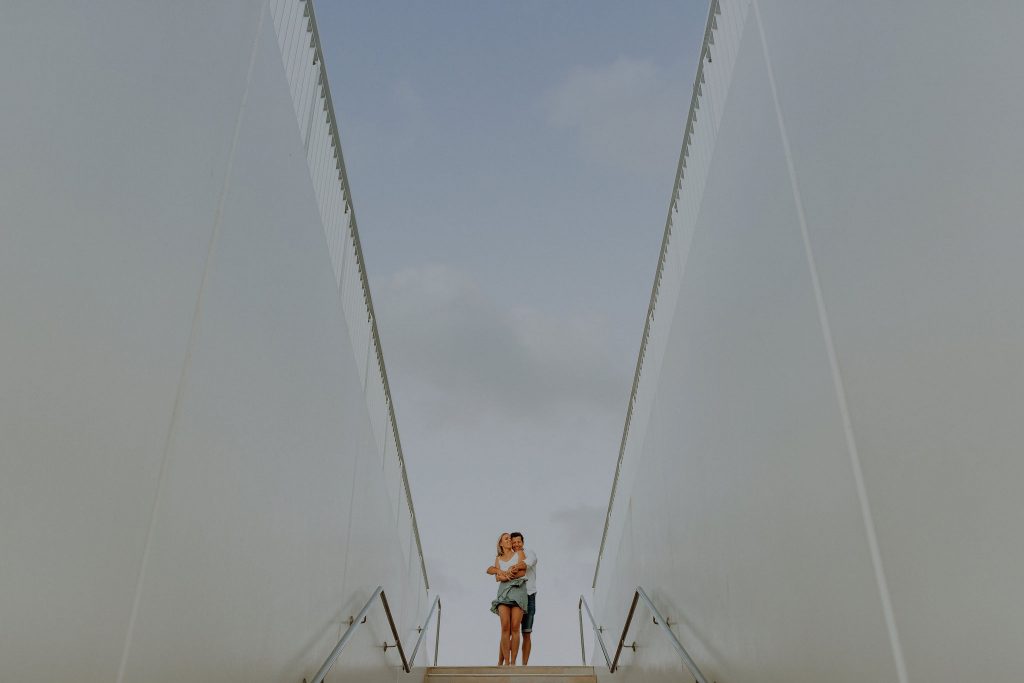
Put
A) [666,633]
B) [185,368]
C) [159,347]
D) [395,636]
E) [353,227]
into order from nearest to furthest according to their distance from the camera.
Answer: [159,347], [185,368], [666,633], [353,227], [395,636]

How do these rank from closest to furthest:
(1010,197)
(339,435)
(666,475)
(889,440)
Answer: (1010,197)
(889,440)
(339,435)
(666,475)

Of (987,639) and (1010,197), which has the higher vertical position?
(1010,197)

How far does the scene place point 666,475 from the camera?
5.30 metres

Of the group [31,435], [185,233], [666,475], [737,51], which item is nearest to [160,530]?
[31,435]

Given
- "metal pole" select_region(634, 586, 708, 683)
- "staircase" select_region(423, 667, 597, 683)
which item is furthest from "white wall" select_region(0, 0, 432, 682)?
"staircase" select_region(423, 667, 597, 683)

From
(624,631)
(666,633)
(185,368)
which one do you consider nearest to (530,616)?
(624,631)

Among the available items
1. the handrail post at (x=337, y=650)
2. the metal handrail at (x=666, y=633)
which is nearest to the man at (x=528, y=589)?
the metal handrail at (x=666, y=633)

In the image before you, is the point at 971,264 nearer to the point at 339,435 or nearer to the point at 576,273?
the point at 339,435

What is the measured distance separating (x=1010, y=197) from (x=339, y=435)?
3919mm

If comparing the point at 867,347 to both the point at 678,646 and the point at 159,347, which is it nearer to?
the point at 159,347

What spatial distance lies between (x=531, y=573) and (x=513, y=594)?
1.28 feet

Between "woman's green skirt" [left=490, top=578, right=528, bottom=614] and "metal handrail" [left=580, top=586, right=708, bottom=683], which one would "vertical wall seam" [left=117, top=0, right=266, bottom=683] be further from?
"woman's green skirt" [left=490, top=578, right=528, bottom=614]

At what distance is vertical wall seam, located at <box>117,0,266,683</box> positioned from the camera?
7.09 ft

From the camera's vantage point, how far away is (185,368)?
2.51 m
